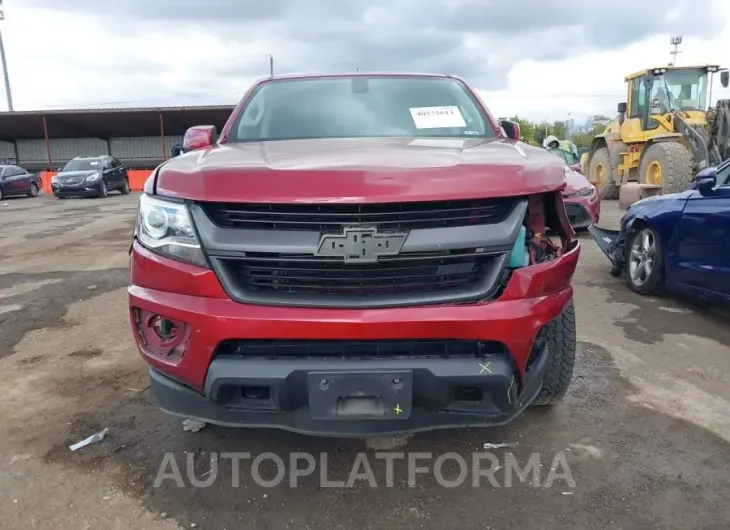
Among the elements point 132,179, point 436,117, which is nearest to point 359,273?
point 436,117

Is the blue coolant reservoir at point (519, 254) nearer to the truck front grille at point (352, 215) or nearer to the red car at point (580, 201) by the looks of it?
the truck front grille at point (352, 215)

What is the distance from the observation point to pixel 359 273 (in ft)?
7.22

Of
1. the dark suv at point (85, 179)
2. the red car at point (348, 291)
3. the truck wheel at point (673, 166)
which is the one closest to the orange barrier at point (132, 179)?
the dark suv at point (85, 179)

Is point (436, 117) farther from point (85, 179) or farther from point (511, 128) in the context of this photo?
point (85, 179)

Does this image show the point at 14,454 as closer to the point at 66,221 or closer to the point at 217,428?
the point at 217,428

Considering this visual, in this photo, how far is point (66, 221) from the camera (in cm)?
1326

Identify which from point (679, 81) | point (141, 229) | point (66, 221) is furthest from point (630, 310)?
point (66, 221)

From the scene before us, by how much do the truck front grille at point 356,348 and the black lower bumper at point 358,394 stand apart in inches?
1.8

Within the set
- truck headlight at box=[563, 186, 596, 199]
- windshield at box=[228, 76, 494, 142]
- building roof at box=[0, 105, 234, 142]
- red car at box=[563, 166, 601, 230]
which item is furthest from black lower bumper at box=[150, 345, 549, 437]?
building roof at box=[0, 105, 234, 142]

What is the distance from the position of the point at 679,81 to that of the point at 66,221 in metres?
14.2

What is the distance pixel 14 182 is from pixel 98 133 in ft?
32.9

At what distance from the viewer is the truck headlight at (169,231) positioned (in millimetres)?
2240

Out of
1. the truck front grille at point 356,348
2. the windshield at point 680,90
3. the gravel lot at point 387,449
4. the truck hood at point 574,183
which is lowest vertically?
the gravel lot at point 387,449

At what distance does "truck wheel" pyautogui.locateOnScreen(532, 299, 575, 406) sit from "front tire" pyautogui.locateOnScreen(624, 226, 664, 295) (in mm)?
2895
